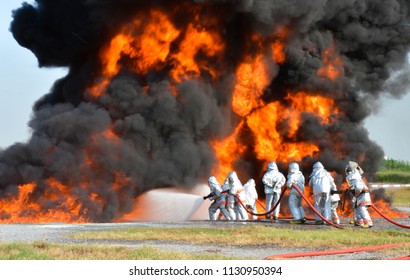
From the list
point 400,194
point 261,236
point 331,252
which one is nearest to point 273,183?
point 261,236

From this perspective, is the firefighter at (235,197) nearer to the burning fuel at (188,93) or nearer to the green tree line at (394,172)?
the burning fuel at (188,93)

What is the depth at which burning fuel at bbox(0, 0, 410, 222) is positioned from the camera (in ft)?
91.7

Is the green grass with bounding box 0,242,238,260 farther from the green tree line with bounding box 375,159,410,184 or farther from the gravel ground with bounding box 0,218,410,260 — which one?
the green tree line with bounding box 375,159,410,184

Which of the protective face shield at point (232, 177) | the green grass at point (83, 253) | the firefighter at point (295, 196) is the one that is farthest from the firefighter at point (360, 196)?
the green grass at point (83, 253)

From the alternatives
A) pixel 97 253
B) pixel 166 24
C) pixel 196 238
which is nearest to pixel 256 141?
pixel 166 24

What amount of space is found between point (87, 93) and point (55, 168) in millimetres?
5441

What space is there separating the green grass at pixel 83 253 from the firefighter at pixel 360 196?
8595 mm

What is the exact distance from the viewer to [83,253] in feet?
41.9

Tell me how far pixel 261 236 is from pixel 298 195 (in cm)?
563

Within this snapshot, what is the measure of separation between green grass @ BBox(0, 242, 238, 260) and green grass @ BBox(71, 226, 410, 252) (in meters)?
2.97

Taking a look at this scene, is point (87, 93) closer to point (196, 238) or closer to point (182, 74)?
point (182, 74)

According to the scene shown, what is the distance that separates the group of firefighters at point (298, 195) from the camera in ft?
66.5

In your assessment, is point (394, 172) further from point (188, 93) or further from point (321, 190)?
point (321, 190)

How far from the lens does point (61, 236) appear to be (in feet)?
55.9
